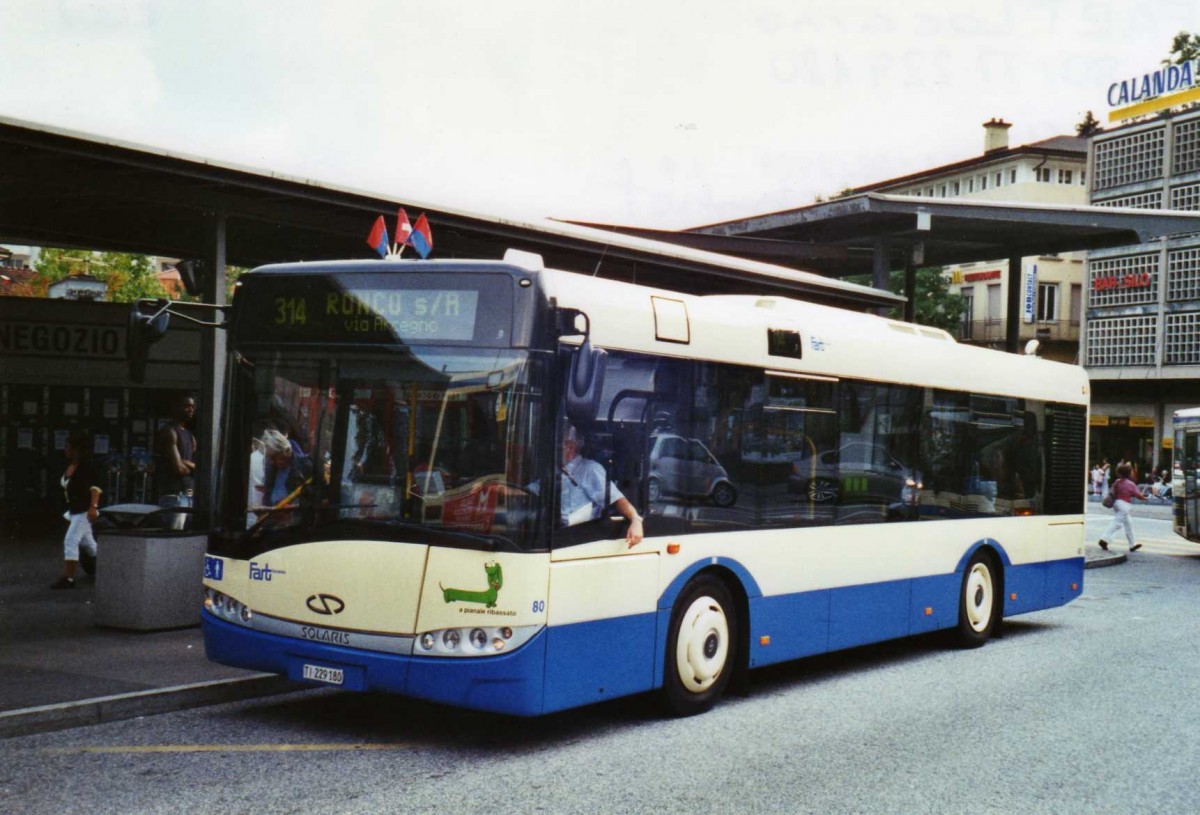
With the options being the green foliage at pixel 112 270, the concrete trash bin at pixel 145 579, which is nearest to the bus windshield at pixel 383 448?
the concrete trash bin at pixel 145 579

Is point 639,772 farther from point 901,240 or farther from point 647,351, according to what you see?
point 901,240

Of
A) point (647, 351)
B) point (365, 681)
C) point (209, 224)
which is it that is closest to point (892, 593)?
point (647, 351)

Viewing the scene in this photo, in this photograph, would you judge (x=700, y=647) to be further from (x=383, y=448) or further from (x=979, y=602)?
(x=979, y=602)

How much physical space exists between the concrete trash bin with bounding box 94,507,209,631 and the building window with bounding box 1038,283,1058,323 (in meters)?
62.1

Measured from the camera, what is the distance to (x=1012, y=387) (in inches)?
495

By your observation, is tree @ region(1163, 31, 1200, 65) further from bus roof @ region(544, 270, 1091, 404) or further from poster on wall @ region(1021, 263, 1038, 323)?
bus roof @ region(544, 270, 1091, 404)

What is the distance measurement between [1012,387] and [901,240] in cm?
1148

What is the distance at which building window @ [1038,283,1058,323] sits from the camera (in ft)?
219

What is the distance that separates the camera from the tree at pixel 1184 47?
57406mm

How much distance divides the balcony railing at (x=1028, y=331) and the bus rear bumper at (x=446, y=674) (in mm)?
61509

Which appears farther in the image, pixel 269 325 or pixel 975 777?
pixel 269 325

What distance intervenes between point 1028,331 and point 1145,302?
37.3 feet

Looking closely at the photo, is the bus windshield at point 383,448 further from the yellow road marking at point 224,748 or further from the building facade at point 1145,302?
the building facade at point 1145,302

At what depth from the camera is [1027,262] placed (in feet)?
210
